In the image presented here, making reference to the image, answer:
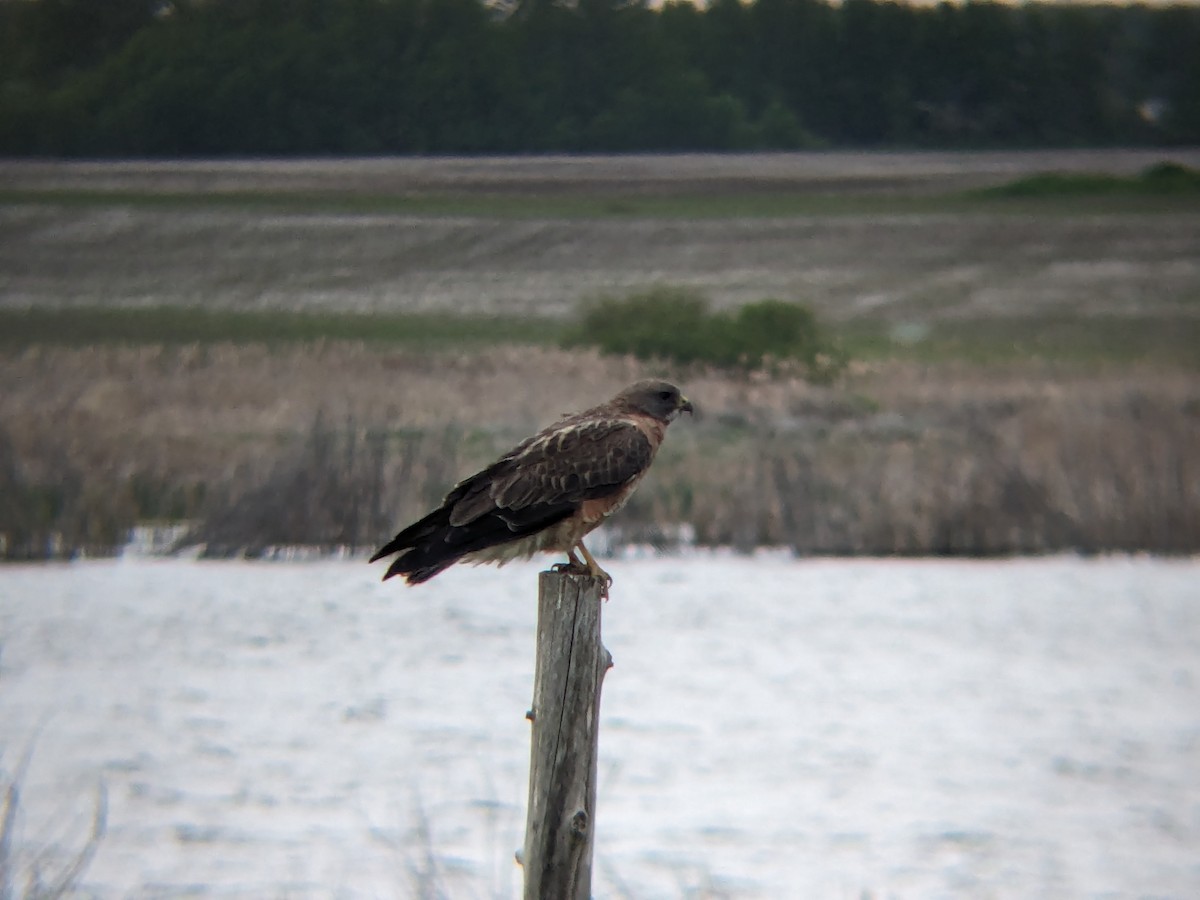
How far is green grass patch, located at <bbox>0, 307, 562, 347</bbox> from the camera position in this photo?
3391 centimetres

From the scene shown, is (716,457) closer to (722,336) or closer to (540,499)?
(722,336)

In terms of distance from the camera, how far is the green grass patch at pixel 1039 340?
32.3 meters

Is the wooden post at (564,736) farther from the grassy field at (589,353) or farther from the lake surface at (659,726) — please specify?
the grassy field at (589,353)

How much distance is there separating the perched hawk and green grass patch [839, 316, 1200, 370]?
82.1 ft

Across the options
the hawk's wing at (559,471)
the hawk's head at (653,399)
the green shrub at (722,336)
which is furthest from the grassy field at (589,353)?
the hawk's wing at (559,471)

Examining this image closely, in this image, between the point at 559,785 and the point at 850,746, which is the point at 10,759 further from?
the point at 559,785

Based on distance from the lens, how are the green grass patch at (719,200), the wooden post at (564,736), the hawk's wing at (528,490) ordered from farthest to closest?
the green grass patch at (719,200)
the hawk's wing at (528,490)
the wooden post at (564,736)

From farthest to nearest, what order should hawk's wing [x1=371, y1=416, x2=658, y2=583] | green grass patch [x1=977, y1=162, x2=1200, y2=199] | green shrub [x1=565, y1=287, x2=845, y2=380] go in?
1. green grass patch [x1=977, y1=162, x2=1200, y2=199]
2. green shrub [x1=565, y1=287, x2=845, y2=380]
3. hawk's wing [x1=371, y1=416, x2=658, y2=583]

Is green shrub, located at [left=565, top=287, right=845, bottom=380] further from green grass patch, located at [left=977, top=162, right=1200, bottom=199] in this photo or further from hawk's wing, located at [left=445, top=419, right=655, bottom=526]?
green grass patch, located at [left=977, top=162, right=1200, bottom=199]

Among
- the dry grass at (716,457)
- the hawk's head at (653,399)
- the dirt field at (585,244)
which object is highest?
the dirt field at (585,244)

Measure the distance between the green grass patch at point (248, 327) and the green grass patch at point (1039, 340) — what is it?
701 cm

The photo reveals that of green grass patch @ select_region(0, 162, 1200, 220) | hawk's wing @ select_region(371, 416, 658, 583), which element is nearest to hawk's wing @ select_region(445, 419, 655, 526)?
hawk's wing @ select_region(371, 416, 658, 583)

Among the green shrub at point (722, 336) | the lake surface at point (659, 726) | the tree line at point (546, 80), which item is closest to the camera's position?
the lake surface at point (659, 726)

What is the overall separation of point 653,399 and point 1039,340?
30405 mm
